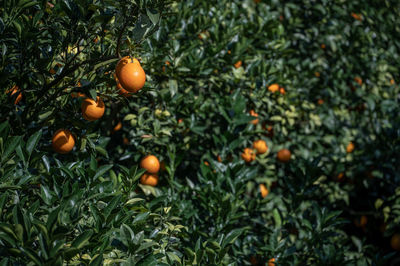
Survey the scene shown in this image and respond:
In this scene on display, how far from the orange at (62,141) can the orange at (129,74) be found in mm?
408

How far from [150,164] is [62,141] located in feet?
2.07

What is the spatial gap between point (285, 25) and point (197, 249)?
8.12 ft

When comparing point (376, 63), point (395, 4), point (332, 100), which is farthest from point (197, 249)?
point (395, 4)

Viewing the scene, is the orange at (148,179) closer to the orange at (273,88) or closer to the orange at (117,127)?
the orange at (117,127)

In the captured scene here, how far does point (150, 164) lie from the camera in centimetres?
204

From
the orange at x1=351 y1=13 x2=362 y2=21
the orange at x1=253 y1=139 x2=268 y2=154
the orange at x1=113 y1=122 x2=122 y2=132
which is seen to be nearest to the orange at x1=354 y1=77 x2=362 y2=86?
the orange at x1=351 y1=13 x2=362 y2=21

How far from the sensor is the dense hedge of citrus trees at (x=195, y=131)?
1261 millimetres

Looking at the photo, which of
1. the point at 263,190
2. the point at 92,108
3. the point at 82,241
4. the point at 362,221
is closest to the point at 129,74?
the point at 92,108

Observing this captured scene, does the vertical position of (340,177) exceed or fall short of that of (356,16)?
it falls short

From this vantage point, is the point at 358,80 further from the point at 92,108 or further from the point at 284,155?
the point at 92,108

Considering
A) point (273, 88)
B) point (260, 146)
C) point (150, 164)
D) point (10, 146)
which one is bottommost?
point (260, 146)

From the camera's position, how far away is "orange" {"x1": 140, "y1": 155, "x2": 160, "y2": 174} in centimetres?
204

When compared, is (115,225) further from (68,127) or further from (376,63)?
(376,63)

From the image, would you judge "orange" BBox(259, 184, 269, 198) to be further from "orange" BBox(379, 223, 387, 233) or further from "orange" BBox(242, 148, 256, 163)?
"orange" BBox(379, 223, 387, 233)
